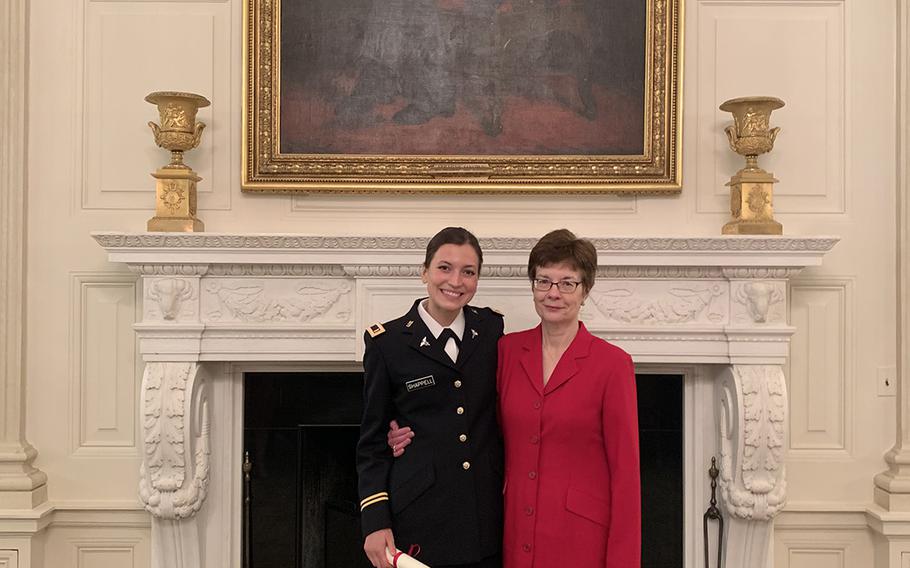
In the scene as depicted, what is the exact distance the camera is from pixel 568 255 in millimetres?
2064

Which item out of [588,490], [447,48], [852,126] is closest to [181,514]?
[588,490]

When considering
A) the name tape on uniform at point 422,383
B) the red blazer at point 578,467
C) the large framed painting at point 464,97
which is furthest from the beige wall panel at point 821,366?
the name tape on uniform at point 422,383

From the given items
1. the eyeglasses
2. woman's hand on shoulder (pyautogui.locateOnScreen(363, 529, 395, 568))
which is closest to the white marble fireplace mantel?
the eyeglasses

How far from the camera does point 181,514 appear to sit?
2.88 metres

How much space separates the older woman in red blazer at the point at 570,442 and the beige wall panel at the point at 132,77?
5.06ft

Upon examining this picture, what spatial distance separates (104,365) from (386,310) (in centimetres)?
111

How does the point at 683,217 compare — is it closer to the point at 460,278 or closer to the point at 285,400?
the point at 460,278

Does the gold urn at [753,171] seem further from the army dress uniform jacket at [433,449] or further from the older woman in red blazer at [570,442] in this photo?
the army dress uniform jacket at [433,449]

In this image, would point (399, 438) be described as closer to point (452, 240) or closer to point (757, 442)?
point (452, 240)

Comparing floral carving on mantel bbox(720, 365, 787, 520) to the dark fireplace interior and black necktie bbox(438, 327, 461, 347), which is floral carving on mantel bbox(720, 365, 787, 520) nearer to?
the dark fireplace interior

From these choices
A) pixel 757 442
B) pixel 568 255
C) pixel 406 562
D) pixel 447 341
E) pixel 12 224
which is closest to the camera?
pixel 406 562

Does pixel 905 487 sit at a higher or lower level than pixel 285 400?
lower

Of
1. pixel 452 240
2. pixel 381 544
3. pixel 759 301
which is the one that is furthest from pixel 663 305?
pixel 381 544

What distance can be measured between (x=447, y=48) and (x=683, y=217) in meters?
1.09
